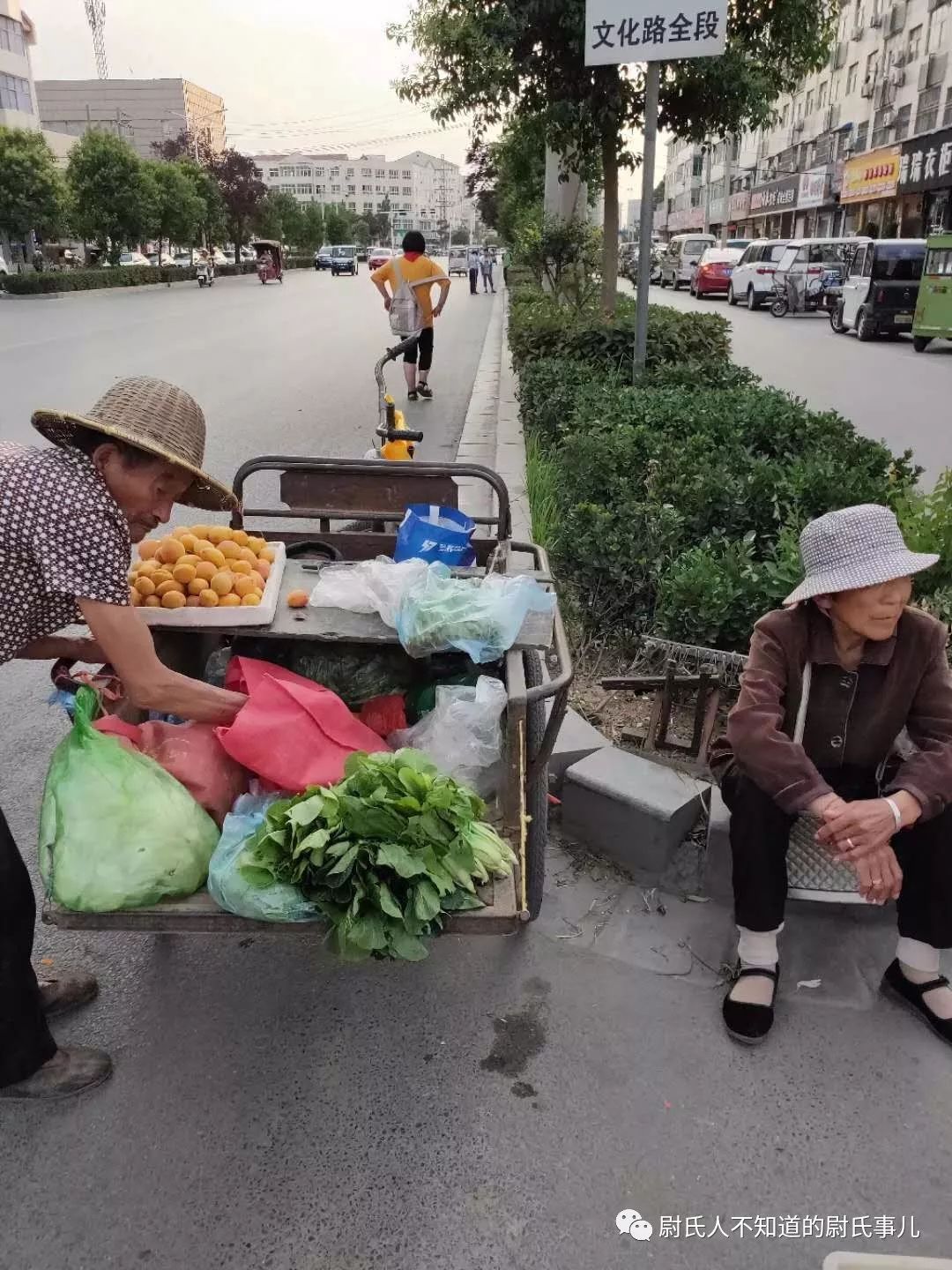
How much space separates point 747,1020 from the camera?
93.7 inches

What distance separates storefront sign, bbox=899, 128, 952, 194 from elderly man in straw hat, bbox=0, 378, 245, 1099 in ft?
121

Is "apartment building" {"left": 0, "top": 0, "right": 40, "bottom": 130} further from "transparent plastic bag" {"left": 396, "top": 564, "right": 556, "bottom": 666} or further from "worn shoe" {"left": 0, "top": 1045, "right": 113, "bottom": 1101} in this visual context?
"worn shoe" {"left": 0, "top": 1045, "right": 113, "bottom": 1101}

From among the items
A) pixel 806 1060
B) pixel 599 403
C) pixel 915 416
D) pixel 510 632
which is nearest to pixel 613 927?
pixel 806 1060

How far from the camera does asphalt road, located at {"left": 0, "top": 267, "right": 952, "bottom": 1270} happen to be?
188cm

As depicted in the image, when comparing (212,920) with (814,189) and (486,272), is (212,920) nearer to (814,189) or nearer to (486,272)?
(486,272)

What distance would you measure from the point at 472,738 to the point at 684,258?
41.0m

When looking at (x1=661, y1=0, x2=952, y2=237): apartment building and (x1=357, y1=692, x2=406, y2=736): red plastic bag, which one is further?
(x1=661, y1=0, x2=952, y2=237): apartment building

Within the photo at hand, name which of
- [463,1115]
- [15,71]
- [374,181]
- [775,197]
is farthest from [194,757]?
[374,181]

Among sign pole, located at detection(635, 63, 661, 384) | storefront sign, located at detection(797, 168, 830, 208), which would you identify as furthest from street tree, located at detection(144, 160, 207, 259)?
sign pole, located at detection(635, 63, 661, 384)

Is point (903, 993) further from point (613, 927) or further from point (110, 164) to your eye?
point (110, 164)

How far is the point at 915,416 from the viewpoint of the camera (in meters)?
11.0

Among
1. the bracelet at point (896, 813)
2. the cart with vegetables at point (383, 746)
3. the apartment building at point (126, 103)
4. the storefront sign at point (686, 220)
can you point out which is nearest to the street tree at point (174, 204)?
the storefront sign at point (686, 220)

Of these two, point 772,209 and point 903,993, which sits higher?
point 772,209

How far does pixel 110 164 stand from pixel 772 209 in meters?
37.7
